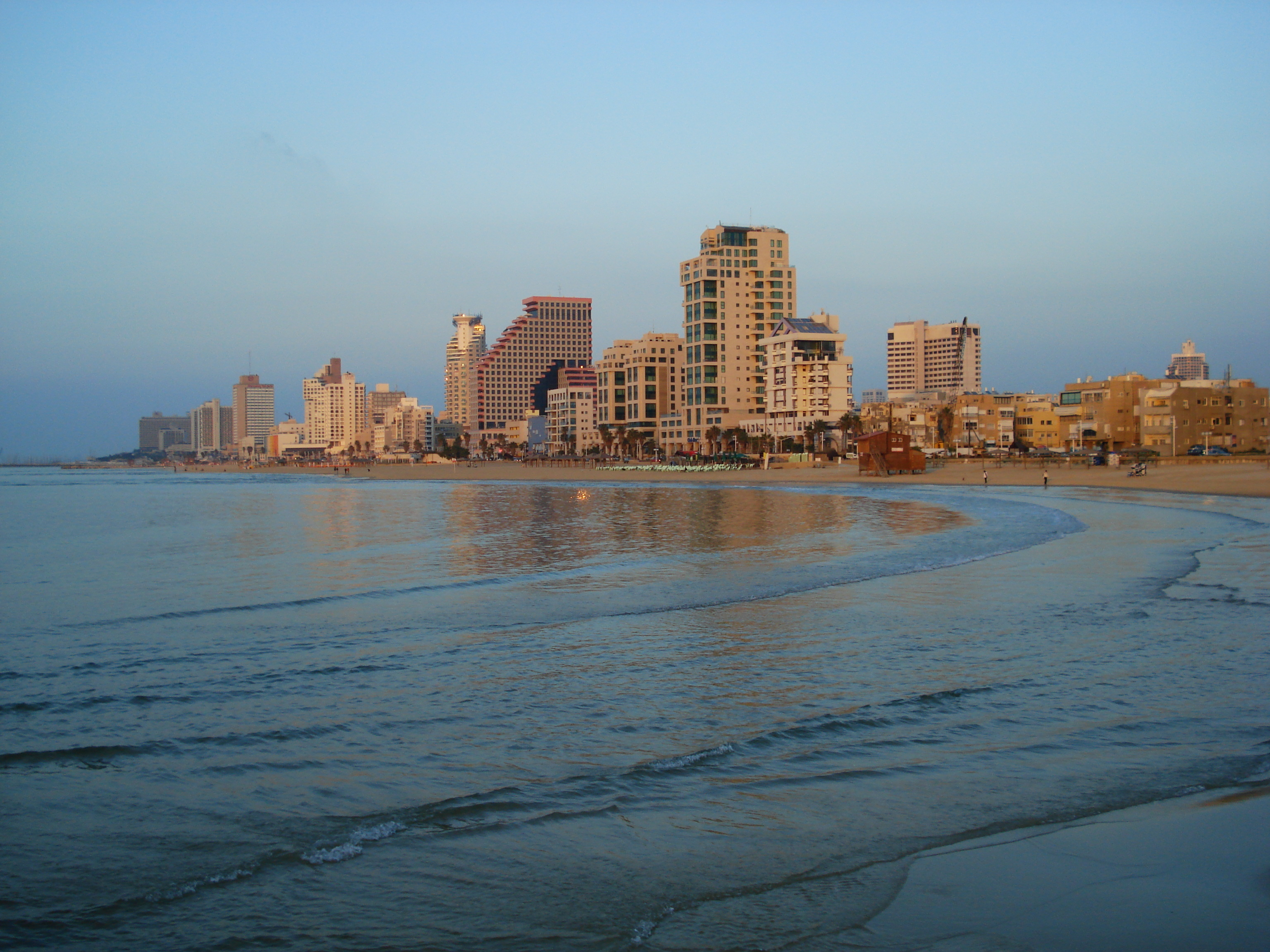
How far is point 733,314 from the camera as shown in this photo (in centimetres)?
14500

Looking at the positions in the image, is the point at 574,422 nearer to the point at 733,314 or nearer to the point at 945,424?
the point at 733,314

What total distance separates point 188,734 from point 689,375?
462 ft

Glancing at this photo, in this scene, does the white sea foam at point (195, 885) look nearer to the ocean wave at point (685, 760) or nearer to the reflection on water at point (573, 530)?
the ocean wave at point (685, 760)

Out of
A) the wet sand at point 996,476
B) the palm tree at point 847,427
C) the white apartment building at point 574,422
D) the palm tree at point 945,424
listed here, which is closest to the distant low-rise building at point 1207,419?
the wet sand at point 996,476

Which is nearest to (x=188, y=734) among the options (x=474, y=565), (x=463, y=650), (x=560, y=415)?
(x=463, y=650)

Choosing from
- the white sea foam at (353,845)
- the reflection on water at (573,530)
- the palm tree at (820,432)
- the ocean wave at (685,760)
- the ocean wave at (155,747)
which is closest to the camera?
the white sea foam at (353,845)

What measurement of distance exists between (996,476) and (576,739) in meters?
73.8

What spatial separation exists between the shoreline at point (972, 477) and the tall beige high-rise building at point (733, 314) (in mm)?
23485

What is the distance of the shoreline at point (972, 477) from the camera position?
55438 millimetres

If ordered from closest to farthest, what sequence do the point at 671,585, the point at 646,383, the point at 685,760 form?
the point at 685,760 < the point at 671,585 < the point at 646,383

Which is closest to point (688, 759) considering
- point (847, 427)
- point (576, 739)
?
point (576, 739)

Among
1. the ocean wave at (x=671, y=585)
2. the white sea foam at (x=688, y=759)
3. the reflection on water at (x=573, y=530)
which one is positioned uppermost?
the white sea foam at (x=688, y=759)

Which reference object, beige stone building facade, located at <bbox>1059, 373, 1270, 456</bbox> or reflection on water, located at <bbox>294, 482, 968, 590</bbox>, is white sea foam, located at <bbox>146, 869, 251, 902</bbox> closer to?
reflection on water, located at <bbox>294, 482, 968, 590</bbox>

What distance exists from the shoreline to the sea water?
131 ft
